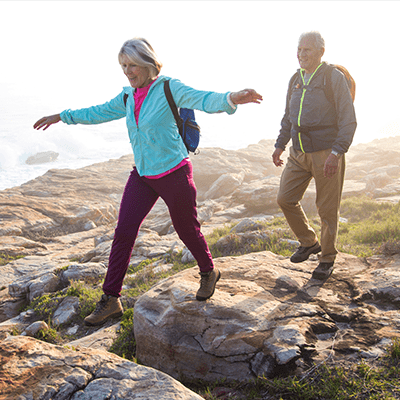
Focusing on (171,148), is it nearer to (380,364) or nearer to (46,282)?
(380,364)

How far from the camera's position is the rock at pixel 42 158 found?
196 feet

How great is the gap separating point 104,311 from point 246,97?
2586 millimetres

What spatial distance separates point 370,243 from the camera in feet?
19.4

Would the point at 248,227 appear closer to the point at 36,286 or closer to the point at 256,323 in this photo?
the point at 36,286

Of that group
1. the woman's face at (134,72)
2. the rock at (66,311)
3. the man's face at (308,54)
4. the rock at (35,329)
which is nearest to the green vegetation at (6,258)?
the rock at (66,311)

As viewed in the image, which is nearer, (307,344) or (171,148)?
(307,344)

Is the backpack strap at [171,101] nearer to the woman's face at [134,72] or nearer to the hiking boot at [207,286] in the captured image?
the woman's face at [134,72]

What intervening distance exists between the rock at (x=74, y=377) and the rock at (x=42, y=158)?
213 ft

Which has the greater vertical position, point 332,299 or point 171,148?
point 171,148

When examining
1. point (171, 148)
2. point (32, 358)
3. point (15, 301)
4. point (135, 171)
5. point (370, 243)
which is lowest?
point (15, 301)

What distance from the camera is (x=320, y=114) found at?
363 centimetres

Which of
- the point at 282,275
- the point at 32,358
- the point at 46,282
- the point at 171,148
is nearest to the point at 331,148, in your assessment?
the point at 282,275

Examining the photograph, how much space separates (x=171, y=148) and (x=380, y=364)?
2.49 meters

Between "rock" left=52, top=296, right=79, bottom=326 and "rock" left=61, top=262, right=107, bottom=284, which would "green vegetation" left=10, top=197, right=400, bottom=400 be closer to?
"rock" left=52, top=296, right=79, bottom=326
